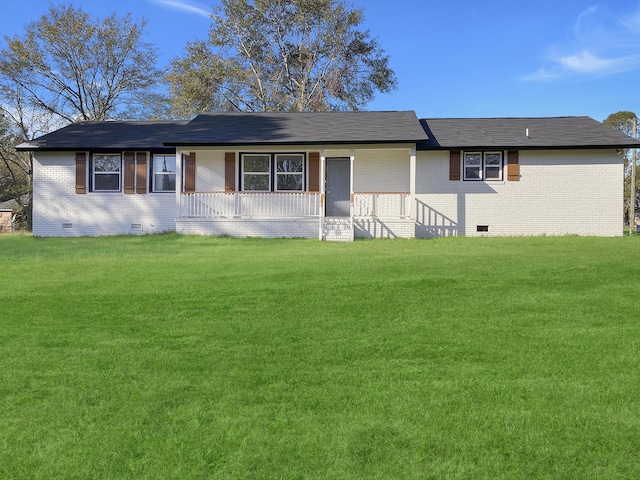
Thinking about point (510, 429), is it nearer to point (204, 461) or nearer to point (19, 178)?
point (204, 461)

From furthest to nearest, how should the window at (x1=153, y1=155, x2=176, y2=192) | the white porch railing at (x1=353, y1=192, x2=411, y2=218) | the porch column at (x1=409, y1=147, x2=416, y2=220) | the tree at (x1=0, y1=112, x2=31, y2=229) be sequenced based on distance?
the tree at (x1=0, y1=112, x2=31, y2=229) → the window at (x1=153, y1=155, x2=176, y2=192) → the white porch railing at (x1=353, y1=192, x2=411, y2=218) → the porch column at (x1=409, y1=147, x2=416, y2=220)

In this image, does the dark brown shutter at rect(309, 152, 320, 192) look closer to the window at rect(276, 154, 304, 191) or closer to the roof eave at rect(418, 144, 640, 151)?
the window at rect(276, 154, 304, 191)

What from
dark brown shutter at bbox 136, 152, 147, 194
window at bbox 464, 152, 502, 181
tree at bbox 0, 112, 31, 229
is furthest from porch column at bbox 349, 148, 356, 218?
tree at bbox 0, 112, 31, 229

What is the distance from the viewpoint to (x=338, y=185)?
1672 cm

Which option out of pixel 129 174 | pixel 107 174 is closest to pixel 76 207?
pixel 107 174

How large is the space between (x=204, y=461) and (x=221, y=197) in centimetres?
1330

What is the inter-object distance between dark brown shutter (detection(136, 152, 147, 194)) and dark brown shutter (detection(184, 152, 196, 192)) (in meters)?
1.45

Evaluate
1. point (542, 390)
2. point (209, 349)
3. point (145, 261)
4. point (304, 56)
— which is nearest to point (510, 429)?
point (542, 390)

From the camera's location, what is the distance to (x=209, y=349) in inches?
192

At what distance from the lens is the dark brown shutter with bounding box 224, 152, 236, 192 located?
16594mm

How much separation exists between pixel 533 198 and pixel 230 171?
358 inches

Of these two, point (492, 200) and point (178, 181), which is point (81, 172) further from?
point (492, 200)

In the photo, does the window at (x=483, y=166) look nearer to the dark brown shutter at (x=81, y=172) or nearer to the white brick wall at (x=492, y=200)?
the white brick wall at (x=492, y=200)

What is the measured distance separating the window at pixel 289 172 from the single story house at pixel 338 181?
33 millimetres
